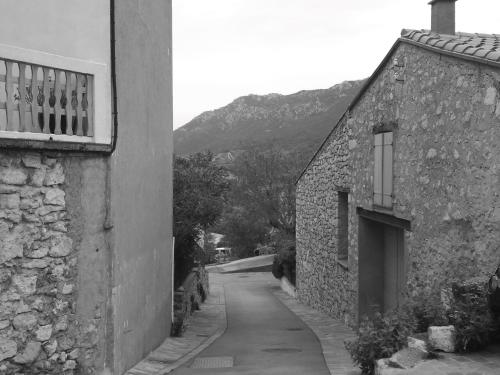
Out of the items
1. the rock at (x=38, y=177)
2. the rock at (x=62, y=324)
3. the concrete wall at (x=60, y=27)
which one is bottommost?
the rock at (x=62, y=324)

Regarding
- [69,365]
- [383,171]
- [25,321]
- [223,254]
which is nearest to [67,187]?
[25,321]

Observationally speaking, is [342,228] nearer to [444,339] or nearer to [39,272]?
[444,339]

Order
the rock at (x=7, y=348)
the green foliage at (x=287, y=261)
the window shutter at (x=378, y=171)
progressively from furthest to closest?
the green foliage at (x=287, y=261)
the window shutter at (x=378, y=171)
the rock at (x=7, y=348)

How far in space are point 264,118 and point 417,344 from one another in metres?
101

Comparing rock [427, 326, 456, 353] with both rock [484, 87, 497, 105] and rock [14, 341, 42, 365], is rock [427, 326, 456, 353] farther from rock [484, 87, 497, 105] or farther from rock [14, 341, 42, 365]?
rock [14, 341, 42, 365]

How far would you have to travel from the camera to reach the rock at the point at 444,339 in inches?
219

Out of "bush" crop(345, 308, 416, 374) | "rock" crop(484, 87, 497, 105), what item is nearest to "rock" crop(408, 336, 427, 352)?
"bush" crop(345, 308, 416, 374)

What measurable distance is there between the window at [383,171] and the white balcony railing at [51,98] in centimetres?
472

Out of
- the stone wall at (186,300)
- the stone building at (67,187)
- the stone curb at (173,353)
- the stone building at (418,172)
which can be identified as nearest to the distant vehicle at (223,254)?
the stone wall at (186,300)

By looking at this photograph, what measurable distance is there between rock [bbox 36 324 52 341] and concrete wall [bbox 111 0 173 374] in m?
1.16

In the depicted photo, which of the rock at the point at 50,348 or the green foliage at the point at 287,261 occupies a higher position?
the rock at the point at 50,348

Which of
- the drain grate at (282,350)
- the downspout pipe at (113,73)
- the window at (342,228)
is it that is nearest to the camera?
the downspout pipe at (113,73)

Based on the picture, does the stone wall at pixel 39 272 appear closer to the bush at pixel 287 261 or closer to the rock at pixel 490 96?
the rock at pixel 490 96

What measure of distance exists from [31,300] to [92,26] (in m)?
3.17
